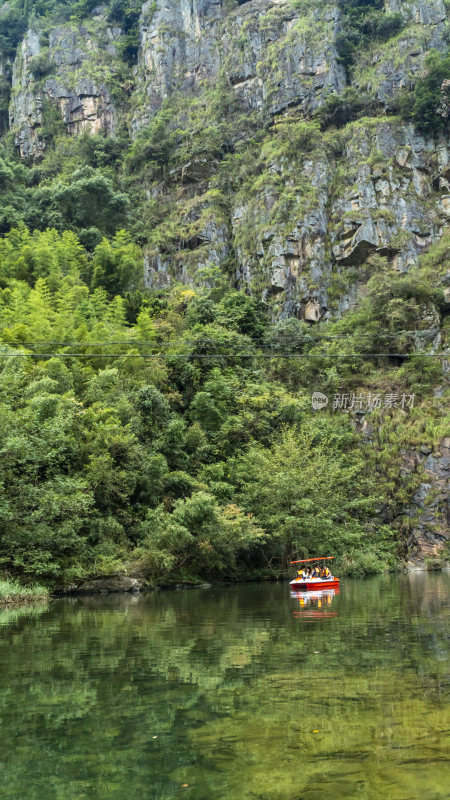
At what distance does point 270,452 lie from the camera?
2970cm

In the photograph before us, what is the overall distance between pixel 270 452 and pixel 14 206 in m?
29.9

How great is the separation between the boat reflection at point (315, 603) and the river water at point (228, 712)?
1.83m

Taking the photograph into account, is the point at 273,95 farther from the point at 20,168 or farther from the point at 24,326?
the point at 24,326

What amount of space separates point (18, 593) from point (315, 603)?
24.8 ft

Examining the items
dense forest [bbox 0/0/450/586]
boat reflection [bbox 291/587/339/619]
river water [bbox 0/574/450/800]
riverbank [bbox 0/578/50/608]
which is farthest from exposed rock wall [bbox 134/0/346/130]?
river water [bbox 0/574/450/800]

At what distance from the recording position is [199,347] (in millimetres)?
32219

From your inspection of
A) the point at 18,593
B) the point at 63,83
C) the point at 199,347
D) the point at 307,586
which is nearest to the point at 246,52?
the point at 63,83

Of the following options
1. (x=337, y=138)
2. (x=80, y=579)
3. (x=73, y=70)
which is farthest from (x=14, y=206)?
(x=80, y=579)

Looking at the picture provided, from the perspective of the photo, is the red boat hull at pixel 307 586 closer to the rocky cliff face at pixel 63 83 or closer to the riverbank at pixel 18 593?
the riverbank at pixel 18 593

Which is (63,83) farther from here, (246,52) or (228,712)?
(228,712)

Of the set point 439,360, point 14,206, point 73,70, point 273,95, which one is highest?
point 73,70

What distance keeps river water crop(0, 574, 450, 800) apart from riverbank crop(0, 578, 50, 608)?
5.38m

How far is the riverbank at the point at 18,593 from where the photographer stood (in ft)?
55.0

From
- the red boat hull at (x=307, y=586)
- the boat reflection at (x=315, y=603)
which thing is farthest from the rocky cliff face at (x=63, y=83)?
the boat reflection at (x=315, y=603)
